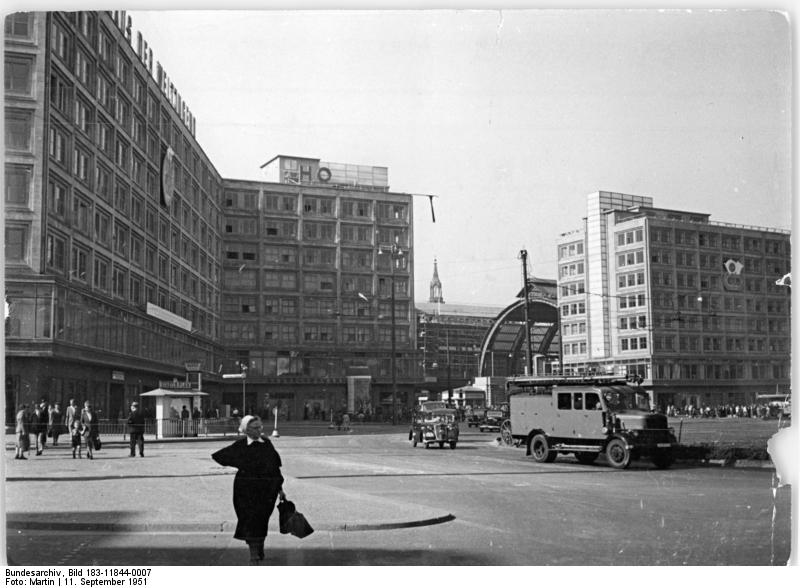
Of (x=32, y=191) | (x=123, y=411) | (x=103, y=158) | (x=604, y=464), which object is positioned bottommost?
(x=604, y=464)

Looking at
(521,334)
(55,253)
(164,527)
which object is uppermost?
(55,253)

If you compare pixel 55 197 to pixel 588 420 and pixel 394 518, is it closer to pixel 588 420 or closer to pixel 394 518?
pixel 394 518

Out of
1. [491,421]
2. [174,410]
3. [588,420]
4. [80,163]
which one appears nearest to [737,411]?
[588,420]

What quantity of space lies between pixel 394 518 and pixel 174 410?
953 cm

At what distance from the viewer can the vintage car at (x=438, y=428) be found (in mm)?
28703

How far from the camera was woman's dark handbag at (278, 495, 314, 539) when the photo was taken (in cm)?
996

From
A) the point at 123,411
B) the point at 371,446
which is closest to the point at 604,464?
the point at 371,446

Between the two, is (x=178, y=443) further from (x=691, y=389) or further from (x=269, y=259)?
(x=691, y=389)

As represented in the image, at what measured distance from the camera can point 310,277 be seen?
16281mm

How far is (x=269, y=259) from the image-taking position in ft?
52.6

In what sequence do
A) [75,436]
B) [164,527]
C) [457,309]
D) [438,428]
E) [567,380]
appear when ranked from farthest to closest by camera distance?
[438,428] → [567,380] → [457,309] → [75,436] → [164,527]

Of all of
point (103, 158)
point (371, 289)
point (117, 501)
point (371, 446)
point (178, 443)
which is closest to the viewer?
point (117, 501)

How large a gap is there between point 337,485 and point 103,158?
8194mm

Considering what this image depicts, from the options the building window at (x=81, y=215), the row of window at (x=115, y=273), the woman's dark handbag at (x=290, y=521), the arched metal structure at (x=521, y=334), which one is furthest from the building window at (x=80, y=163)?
the arched metal structure at (x=521, y=334)
